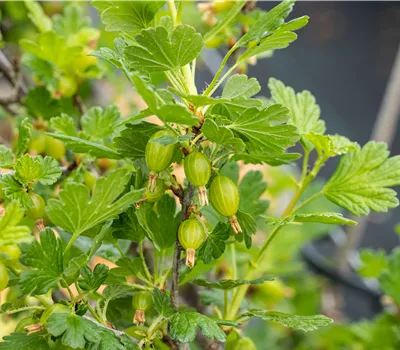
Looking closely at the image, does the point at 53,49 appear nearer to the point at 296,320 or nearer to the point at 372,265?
the point at 296,320

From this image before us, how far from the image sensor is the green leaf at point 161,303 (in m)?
0.44

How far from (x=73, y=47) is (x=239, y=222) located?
379 mm

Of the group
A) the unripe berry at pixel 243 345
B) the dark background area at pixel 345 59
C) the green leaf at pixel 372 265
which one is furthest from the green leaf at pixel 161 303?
the dark background area at pixel 345 59

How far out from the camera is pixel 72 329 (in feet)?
1.28

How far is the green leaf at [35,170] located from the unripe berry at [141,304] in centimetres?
13

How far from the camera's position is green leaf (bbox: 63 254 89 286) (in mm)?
412

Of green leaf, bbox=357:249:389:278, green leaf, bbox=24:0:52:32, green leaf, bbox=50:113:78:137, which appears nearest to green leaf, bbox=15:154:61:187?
green leaf, bbox=50:113:78:137

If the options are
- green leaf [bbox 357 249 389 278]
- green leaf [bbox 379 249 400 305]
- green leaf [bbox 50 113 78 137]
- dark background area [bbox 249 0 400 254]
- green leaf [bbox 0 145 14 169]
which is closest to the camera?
green leaf [bbox 0 145 14 169]

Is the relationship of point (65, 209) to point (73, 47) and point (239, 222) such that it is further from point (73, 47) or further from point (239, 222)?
point (73, 47)

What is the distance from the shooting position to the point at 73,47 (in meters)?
0.69

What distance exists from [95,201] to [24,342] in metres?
0.13

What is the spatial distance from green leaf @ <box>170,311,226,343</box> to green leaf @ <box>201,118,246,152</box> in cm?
14

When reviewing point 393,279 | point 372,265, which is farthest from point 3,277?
point 372,265

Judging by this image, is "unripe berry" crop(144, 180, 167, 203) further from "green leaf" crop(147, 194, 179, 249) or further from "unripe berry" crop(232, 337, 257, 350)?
"unripe berry" crop(232, 337, 257, 350)
